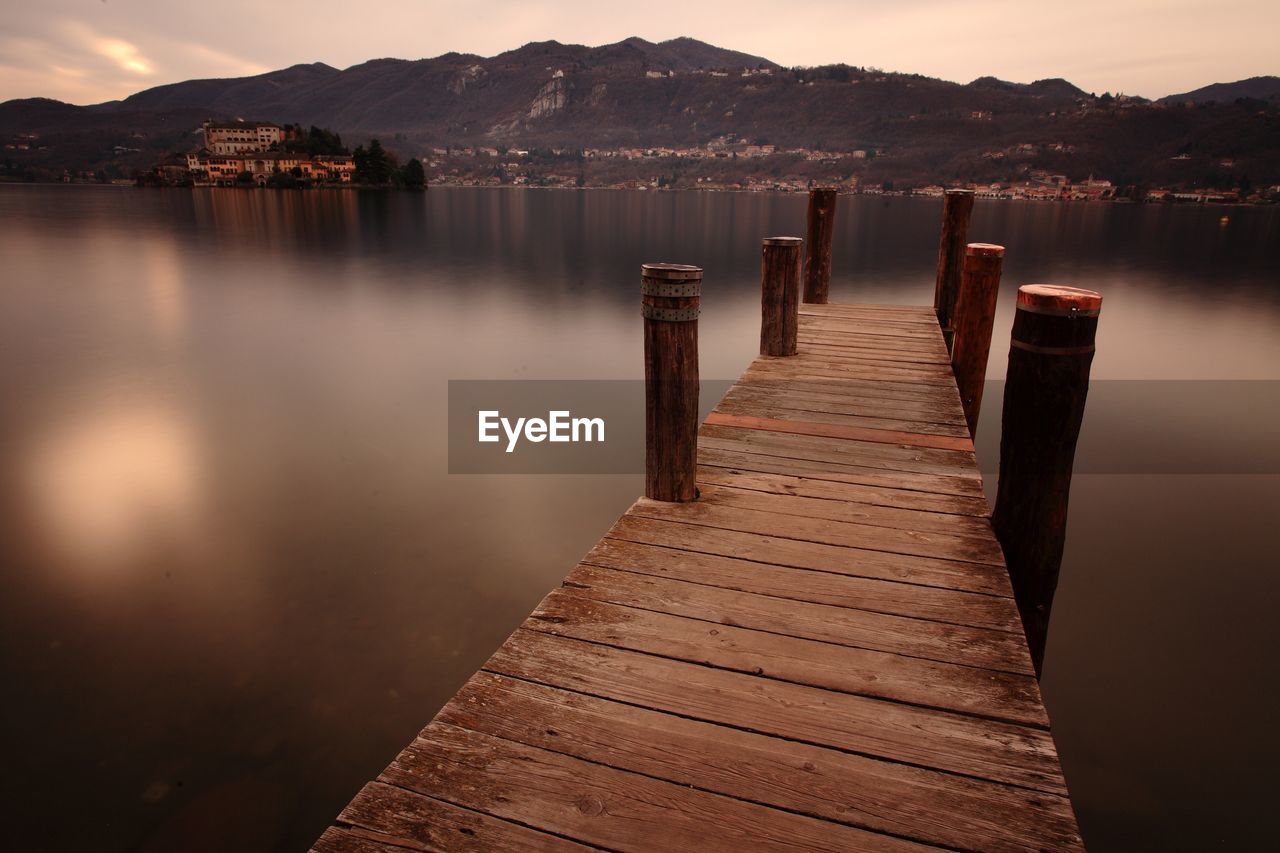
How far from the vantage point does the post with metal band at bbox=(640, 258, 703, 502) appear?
3.75 metres

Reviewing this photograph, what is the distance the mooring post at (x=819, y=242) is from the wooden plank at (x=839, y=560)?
270 inches

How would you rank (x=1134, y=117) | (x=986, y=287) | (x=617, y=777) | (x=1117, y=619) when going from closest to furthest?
(x=617, y=777) → (x=1117, y=619) → (x=986, y=287) → (x=1134, y=117)

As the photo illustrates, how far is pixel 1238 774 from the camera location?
438cm

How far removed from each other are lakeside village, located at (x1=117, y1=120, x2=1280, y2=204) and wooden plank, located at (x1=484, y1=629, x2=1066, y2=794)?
289 feet

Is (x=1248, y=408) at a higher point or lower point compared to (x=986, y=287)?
lower

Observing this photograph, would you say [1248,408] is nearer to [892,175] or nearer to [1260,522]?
[1260,522]

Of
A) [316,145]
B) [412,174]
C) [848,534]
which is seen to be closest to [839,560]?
[848,534]

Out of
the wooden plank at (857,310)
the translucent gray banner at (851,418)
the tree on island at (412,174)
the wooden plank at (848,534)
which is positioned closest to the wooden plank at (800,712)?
the wooden plank at (848,534)

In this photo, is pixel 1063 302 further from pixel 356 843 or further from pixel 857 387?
pixel 857 387

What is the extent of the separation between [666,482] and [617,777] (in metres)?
2.13

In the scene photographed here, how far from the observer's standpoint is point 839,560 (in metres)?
3.54

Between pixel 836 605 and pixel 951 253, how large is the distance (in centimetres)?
849

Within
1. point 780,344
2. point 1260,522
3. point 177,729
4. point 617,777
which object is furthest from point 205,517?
point 1260,522

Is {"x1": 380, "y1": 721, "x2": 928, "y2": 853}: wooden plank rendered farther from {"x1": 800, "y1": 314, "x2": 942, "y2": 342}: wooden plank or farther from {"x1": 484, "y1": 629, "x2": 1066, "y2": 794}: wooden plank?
{"x1": 800, "y1": 314, "x2": 942, "y2": 342}: wooden plank
